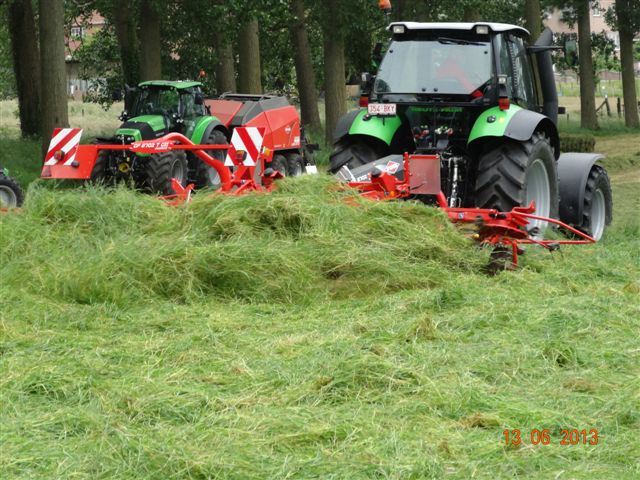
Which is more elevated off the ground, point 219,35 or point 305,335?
point 219,35

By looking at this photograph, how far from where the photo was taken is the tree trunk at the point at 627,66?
33.0 m

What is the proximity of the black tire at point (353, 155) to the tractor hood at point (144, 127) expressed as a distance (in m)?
5.16

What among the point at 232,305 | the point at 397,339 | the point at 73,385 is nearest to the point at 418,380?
the point at 397,339

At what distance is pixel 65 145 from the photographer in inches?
503

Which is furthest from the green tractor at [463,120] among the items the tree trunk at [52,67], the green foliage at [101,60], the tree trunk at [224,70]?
the green foliage at [101,60]

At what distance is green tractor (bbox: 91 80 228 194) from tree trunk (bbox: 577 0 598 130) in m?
18.2

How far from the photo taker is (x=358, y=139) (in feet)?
34.9

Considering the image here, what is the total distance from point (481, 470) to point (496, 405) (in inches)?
30.5

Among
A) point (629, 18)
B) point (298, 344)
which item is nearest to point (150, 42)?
point (298, 344)

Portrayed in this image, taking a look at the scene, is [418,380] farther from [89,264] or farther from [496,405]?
[89,264]

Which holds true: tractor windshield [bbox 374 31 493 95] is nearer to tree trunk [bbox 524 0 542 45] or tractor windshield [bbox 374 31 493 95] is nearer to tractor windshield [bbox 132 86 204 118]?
tractor windshield [bbox 132 86 204 118]

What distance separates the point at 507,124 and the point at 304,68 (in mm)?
18721

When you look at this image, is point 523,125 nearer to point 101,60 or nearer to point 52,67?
point 52,67

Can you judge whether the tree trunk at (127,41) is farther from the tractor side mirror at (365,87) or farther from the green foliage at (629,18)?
the green foliage at (629,18)
